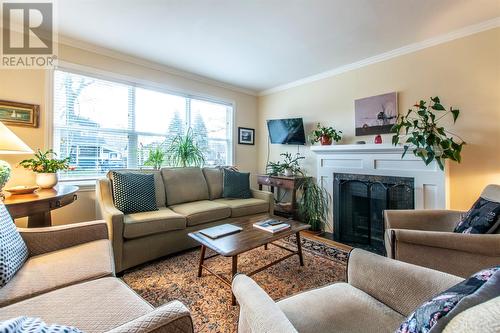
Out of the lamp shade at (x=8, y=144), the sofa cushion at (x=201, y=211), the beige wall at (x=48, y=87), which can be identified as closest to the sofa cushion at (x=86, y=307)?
the lamp shade at (x=8, y=144)

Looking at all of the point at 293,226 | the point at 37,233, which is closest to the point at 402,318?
the point at 293,226

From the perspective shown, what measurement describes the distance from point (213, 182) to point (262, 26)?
210cm

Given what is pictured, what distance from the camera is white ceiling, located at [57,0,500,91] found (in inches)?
77.9

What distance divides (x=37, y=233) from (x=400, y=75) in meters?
3.74

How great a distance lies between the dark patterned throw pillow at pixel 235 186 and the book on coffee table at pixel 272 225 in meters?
1.12

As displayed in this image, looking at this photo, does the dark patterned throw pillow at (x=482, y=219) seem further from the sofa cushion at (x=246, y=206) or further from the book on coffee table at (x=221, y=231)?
the sofa cushion at (x=246, y=206)

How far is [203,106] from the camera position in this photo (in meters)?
3.92

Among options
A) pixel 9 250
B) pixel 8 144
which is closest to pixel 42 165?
pixel 8 144

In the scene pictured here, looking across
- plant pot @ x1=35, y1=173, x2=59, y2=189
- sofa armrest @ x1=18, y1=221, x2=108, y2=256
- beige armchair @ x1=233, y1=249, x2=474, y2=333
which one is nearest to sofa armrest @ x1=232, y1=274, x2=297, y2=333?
beige armchair @ x1=233, y1=249, x2=474, y2=333

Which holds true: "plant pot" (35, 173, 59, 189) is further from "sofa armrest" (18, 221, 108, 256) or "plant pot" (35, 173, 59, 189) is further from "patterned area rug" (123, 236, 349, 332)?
"patterned area rug" (123, 236, 349, 332)

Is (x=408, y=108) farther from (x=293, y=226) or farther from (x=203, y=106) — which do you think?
(x=203, y=106)

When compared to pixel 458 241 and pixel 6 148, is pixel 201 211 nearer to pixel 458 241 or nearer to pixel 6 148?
pixel 6 148

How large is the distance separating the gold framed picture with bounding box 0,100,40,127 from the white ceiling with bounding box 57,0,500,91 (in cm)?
90

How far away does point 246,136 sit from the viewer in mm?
4457
